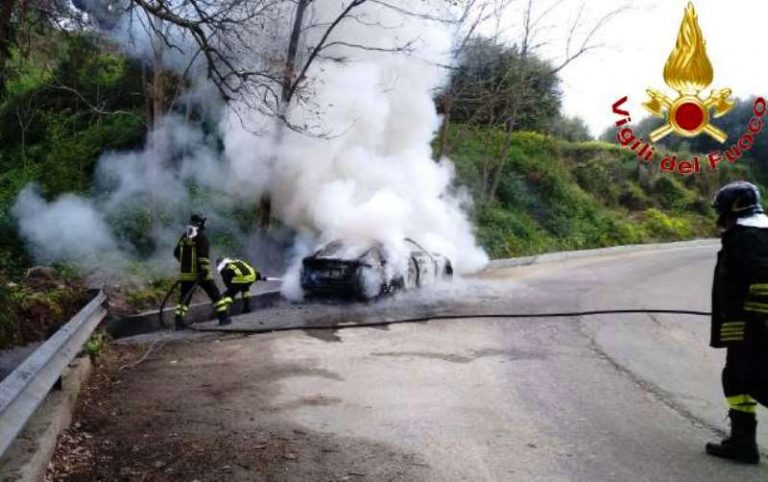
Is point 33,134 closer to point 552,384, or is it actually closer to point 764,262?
point 552,384

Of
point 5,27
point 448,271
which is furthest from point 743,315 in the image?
point 448,271

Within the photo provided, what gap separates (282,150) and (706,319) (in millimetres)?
8555

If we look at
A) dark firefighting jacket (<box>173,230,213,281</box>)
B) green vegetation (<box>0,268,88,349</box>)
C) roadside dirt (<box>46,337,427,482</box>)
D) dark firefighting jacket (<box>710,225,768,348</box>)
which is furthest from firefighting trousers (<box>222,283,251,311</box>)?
dark firefighting jacket (<box>710,225,768,348</box>)

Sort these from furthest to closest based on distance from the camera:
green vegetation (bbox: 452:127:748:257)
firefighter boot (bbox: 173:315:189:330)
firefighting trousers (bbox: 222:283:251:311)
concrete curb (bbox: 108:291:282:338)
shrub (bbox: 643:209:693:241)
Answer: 1. shrub (bbox: 643:209:693:241)
2. green vegetation (bbox: 452:127:748:257)
3. firefighting trousers (bbox: 222:283:251:311)
4. firefighter boot (bbox: 173:315:189:330)
5. concrete curb (bbox: 108:291:282:338)

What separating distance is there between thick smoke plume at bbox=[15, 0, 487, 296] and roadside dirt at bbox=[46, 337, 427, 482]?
623 cm

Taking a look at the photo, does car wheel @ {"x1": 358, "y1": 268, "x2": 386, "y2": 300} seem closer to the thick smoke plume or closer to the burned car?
the burned car

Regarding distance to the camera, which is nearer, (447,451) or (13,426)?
(13,426)

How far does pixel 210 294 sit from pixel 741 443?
265 inches

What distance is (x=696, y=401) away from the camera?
5.52 meters

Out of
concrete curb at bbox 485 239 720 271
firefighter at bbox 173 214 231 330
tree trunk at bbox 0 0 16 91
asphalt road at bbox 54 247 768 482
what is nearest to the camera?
asphalt road at bbox 54 247 768 482

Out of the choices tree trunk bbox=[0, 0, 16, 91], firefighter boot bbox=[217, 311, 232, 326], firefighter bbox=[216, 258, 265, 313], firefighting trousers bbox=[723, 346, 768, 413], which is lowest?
firefighter boot bbox=[217, 311, 232, 326]

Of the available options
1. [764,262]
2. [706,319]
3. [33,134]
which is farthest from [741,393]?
[33,134]

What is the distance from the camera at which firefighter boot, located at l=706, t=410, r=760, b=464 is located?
408cm

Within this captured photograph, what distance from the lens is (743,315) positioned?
412 centimetres
